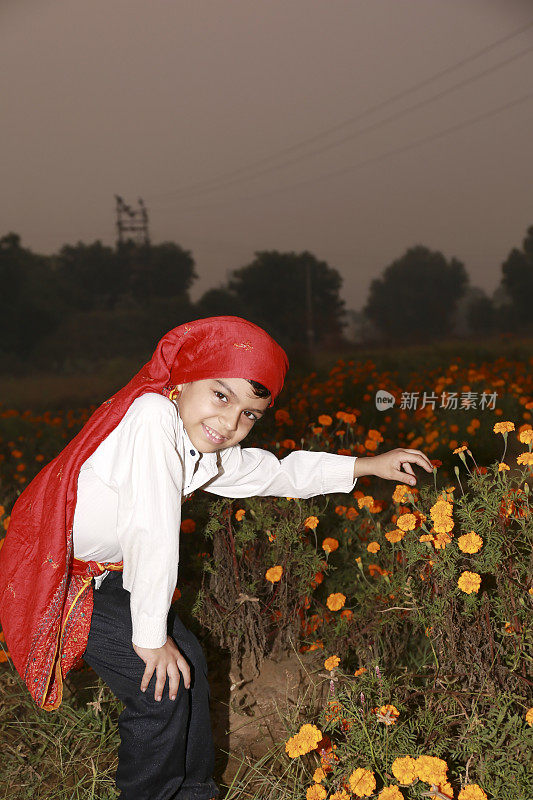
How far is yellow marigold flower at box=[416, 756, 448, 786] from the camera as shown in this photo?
46.7 inches

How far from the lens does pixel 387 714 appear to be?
1.34 metres

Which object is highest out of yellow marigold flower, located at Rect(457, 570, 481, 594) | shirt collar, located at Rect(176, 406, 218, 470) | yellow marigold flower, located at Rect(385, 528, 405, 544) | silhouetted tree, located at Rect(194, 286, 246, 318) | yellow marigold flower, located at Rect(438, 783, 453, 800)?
silhouetted tree, located at Rect(194, 286, 246, 318)

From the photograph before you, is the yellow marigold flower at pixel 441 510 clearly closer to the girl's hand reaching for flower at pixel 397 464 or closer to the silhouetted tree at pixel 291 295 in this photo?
the girl's hand reaching for flower at pixel 397 464

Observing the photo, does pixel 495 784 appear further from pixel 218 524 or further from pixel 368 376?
pixel 368 376

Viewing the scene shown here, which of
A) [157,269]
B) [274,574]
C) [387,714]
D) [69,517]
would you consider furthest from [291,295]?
[387,714]

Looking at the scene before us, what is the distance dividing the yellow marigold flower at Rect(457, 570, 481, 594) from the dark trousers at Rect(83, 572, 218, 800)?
0.61 metres

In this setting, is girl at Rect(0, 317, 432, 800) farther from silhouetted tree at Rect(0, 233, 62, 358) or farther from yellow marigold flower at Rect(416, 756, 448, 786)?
silhouetted tree at Rect(0, 233, 62, 358)

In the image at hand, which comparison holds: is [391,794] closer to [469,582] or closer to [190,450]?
[469,582]

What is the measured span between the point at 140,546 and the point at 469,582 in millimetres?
670

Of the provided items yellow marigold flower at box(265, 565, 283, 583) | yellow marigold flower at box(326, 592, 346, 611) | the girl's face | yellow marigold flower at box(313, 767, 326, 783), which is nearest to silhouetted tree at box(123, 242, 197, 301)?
yellow marigold flower at box(265, 565, 283, 583)

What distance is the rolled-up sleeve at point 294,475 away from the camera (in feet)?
6.10

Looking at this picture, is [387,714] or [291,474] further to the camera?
[291,474]

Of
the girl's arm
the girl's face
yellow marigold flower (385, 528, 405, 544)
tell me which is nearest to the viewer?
the girl's face

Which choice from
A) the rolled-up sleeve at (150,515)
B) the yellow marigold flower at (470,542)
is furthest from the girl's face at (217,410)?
the yellow marigold flower at (470,542)
